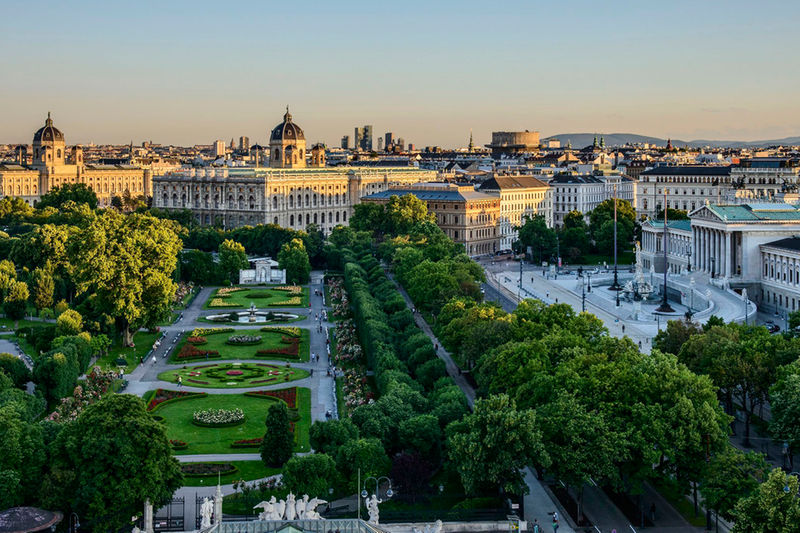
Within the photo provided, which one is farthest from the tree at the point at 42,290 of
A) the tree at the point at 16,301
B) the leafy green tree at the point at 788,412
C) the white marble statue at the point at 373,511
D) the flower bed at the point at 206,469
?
the leafy green tree at the point at 788,412

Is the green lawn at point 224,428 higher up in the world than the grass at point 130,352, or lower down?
lower down

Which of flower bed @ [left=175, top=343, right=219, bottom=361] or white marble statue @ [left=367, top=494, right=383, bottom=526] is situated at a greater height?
white marble statue @ [left=367, top=494, right=383, bottom=526]

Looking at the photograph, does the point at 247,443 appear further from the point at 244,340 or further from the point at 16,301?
the point at 16,301

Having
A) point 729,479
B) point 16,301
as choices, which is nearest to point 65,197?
point 16,301

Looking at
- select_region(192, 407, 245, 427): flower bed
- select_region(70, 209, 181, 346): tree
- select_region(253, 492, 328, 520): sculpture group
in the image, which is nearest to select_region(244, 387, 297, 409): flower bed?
select_region(192, 407, 245, 427): flower bed

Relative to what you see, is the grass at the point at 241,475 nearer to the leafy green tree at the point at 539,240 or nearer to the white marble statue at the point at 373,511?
the white marble statue at the point at 373,511

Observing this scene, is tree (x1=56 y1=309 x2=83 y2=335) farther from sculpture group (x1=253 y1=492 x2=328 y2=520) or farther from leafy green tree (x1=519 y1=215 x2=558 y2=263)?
leafy green tree (x1=519 y1=215 x2=558 y2=263)
